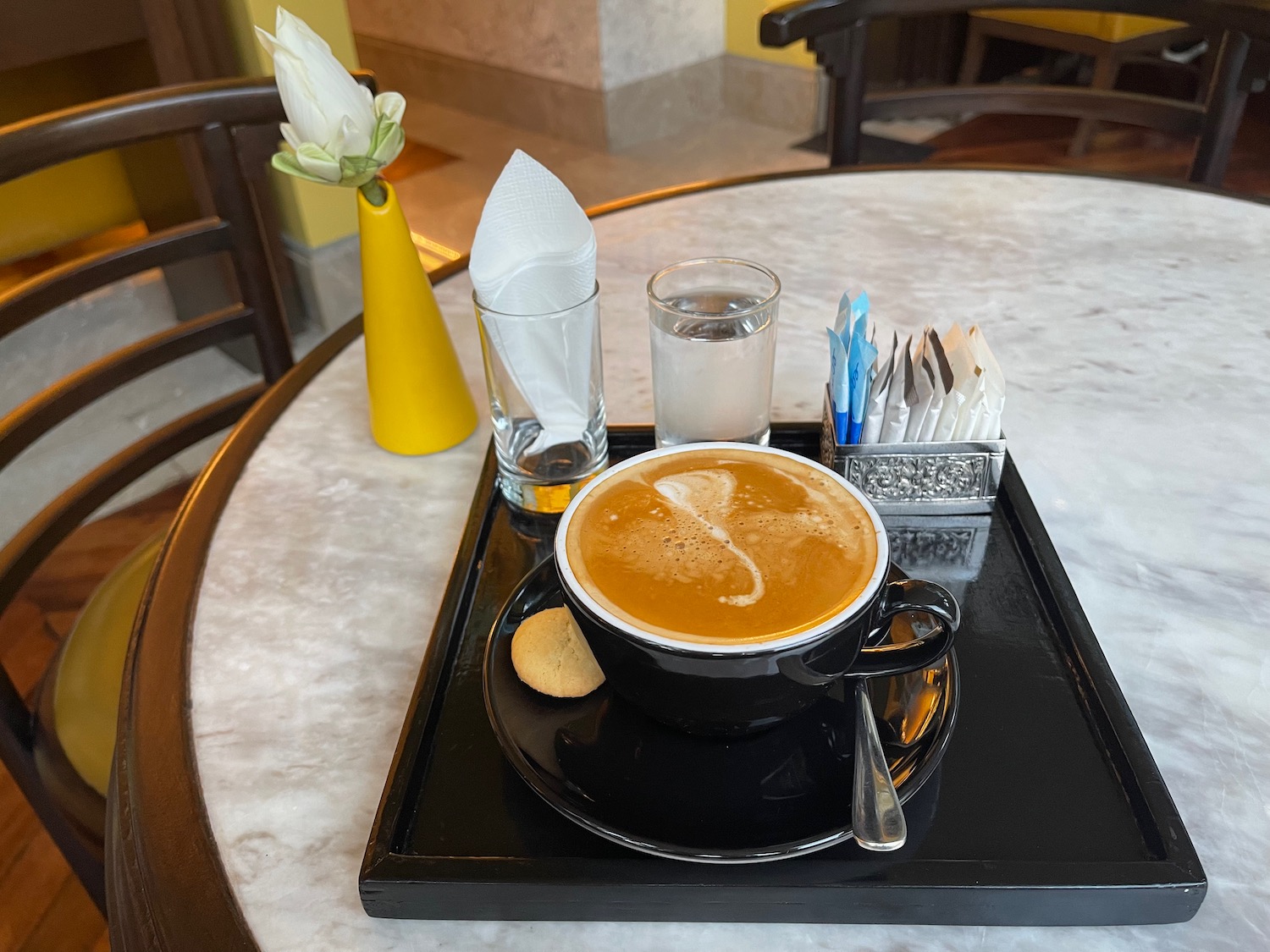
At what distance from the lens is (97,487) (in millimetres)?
875

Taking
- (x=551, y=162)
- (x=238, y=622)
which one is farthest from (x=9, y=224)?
(x=238, y=622)

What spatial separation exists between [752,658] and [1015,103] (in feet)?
3.63

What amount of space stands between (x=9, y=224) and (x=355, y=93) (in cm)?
167

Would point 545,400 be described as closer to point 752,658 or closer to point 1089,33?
point 752,658

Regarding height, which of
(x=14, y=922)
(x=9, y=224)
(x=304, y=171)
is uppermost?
(x=304, y=171)

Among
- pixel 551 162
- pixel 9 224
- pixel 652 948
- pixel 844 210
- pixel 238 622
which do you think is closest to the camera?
pixel 652 948

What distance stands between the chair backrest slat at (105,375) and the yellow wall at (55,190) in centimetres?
116

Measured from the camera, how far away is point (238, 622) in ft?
1.82

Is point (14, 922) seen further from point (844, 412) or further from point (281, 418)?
point (844, 412)

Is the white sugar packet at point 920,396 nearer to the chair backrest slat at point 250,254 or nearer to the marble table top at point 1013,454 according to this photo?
the marble table top at point 1013,454

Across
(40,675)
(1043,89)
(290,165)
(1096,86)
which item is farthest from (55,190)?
(1096,86)

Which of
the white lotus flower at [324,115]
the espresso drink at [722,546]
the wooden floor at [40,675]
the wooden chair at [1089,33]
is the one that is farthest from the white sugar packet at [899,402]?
the wooden chair at [1089,33]

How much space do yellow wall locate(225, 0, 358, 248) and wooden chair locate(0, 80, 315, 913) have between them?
1029 mm

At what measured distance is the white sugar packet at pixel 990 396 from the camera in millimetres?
558
